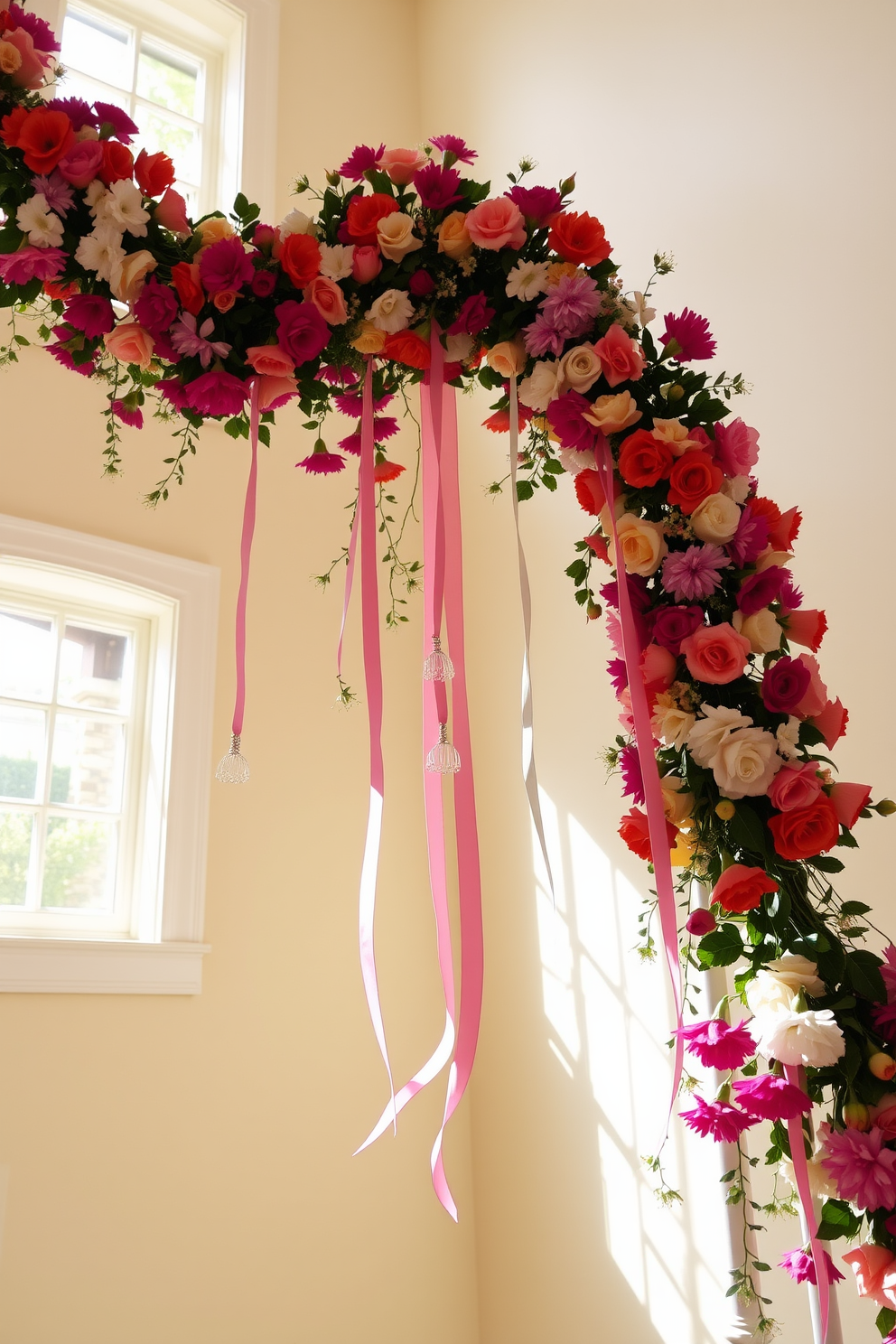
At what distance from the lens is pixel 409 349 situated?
181 centimetres

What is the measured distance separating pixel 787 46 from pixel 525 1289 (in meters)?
3.57

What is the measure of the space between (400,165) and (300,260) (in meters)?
0.26

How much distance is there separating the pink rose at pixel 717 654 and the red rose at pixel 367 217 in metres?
0.82

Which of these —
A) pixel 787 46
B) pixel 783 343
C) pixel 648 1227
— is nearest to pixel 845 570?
pixel 783 343

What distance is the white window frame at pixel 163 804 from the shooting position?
2980 millimetres

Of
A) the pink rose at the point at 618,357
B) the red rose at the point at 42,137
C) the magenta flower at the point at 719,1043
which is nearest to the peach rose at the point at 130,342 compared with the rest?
the red rose at the point at 42,137

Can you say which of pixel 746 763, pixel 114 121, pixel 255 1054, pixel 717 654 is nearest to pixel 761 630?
pixel 717 654

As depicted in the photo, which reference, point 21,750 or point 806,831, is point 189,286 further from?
point 21,750

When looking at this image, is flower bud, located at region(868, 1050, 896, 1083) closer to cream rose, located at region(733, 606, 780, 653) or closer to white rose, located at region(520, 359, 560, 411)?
cream rose, located at region(733, 606, 780, 653)

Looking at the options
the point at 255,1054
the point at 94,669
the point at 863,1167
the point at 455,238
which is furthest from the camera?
the point at 94,669

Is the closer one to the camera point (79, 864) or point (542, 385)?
point (542, 385)

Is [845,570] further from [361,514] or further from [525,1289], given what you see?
[525,1289]

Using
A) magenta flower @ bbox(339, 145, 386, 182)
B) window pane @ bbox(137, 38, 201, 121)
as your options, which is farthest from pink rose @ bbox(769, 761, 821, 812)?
window pane @ bbox(137, 38, 201, 121)

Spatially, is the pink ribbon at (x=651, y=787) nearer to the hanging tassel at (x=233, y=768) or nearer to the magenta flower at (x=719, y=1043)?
the magenta flower at (x=719, y=1043)
